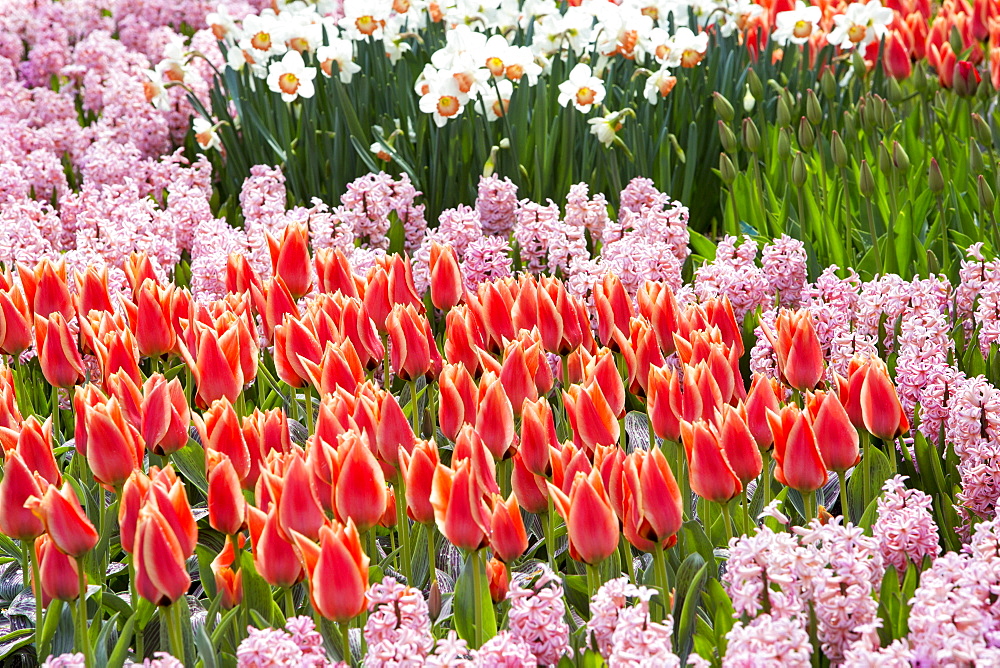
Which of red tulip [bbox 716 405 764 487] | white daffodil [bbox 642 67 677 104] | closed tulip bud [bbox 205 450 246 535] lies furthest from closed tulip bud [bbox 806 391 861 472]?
white daffodil [bbox 642 67 677 104]

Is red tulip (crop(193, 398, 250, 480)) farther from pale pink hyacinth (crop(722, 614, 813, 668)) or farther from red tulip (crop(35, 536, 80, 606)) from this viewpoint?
pale pink hyacinth (crop(722, 614, 813, 668))

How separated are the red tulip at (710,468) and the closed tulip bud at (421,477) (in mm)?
361

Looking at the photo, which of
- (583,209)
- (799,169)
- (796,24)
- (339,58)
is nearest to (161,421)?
(583,209)

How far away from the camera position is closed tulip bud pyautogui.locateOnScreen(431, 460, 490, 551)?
146 centimetres

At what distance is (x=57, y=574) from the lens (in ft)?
5.05

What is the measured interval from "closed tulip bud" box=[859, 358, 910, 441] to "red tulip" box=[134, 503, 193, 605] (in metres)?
1.06

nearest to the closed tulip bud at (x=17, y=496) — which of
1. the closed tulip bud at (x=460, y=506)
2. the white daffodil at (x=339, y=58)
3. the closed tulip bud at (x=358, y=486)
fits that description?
the closed tulip bud at (x=358, y=486)

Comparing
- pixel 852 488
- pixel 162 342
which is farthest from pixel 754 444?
pixel 162 342

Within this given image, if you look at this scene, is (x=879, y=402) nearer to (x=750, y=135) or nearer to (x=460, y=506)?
(x=460, y=506)

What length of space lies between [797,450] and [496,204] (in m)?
2.10

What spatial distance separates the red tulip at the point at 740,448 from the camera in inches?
65.1

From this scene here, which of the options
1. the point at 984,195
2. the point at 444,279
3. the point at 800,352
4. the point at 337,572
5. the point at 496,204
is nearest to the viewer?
the point at 337,572

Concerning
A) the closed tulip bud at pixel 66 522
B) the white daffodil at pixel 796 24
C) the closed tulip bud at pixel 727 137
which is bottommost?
the closed tulip bud at pixel 66 522

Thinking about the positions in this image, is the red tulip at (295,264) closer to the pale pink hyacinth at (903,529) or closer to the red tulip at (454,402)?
the red tulip at (454,402)
